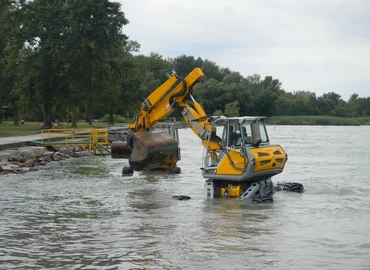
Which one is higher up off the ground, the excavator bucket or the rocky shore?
the excavator bucket

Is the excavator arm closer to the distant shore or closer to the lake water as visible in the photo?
the lake water

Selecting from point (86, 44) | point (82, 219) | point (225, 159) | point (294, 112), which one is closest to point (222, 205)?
point (225, 159)

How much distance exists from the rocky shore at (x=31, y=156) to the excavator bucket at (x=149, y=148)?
7464mm

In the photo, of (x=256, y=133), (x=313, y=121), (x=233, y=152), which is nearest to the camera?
(x=233, y=152)

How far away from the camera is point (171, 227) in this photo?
14.5 m

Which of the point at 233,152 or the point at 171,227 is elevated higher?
the point at 233,152

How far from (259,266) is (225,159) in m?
7.61

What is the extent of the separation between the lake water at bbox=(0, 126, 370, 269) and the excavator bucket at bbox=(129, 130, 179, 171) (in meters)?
0.93

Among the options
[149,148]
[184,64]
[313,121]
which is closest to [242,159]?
[149,148]

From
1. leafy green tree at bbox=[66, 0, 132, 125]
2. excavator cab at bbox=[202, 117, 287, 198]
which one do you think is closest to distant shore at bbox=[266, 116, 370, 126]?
leafy green tree at bbox=[66, 0, 132, 125]

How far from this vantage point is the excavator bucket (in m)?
22.8

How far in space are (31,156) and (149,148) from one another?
13382mm

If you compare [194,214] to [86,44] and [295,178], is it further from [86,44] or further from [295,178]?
[86,44]

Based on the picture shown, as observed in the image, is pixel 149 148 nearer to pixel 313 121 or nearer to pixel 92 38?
pixel 92 38
